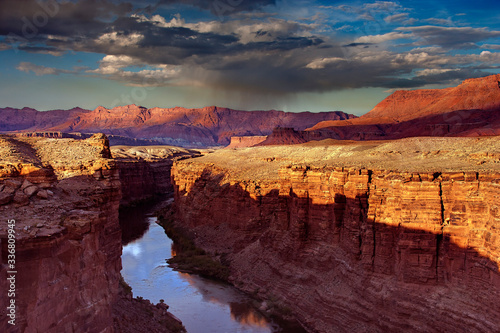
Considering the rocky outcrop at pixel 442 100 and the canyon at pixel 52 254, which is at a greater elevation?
the rocky outcrop at pixel 442 100

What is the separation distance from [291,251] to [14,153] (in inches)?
660

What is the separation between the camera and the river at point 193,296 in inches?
972

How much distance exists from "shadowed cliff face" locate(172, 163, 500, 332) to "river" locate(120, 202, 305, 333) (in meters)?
1.58

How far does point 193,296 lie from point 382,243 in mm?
12378

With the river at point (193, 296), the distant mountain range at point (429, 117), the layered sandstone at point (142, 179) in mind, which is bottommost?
the river at point (193, 296)

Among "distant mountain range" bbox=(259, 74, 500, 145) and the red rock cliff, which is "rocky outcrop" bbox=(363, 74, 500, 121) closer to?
"distant mountain range" bbox=(259, 74, 500, 145)

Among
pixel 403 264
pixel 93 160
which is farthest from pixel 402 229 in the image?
pixel 93 160

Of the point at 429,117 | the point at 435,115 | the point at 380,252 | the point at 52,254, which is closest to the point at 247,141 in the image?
the point at 429,117

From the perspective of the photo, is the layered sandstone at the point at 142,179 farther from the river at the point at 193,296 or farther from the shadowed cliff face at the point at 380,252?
the shadowed cliff face at the point at 380,252

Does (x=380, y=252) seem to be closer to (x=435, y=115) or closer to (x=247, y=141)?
(x=435, y=115)

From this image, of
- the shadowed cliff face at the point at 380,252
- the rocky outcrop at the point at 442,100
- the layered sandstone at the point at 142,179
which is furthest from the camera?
the rocky outcrop at the point at 442,100

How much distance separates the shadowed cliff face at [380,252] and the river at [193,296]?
5.19ft

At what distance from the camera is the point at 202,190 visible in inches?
1887

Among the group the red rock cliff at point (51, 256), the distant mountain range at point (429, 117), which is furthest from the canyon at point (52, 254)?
the distant mountain range at point (429, 117)
